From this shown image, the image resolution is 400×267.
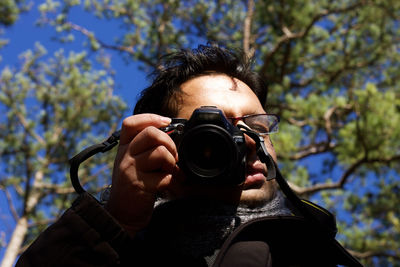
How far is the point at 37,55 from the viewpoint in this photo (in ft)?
26.6

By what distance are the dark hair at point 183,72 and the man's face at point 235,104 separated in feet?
0.25

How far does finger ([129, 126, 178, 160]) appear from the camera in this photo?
1.03m

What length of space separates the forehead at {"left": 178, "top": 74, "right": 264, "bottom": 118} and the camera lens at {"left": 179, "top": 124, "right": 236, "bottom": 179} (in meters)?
0.32

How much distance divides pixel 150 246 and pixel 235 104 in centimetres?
62

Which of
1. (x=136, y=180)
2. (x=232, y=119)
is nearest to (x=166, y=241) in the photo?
(x=136, y=180)

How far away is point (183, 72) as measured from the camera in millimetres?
1665

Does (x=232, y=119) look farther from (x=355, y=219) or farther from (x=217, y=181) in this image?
(x=355, y=219)

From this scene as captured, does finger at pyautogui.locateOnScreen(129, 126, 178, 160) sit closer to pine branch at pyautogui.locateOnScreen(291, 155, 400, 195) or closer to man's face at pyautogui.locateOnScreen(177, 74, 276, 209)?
man's face at pyautogui.locateOnScreen(177, 74, 276, 209)

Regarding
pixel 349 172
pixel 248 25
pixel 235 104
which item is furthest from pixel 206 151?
pixel 248 25

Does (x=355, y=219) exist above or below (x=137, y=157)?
below

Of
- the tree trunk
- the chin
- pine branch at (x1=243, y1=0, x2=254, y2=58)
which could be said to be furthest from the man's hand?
the tree trunk

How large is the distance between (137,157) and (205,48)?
0.98 metres

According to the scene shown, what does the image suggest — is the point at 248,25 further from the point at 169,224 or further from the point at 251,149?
the point at 169,224

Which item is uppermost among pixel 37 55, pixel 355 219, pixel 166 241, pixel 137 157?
pixel 37 55
